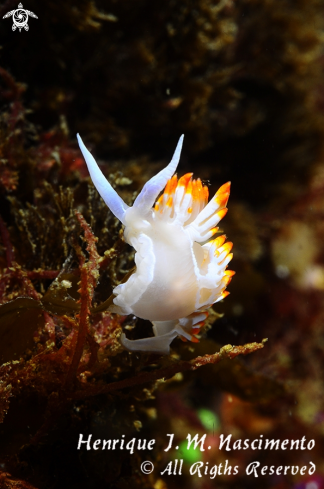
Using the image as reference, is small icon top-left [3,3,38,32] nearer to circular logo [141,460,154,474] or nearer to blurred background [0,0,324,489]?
blurred background [0,0,324,489]

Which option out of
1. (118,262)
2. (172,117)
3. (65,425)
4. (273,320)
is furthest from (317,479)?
(172,117)

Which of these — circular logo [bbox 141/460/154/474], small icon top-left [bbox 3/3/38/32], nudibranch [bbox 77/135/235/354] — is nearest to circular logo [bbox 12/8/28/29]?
small icon top-left [bbox 3/3/38/32]

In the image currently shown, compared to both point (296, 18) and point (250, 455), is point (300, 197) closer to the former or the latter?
point (296, 18)

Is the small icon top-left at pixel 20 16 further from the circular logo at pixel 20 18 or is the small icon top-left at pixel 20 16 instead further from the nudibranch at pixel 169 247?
the nudibranch at pixel 169 247

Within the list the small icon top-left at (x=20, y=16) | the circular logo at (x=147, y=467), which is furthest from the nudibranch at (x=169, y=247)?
the small icon top-left at (x=20, y=16)

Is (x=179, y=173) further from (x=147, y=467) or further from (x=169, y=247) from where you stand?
(x=147, y=467)
